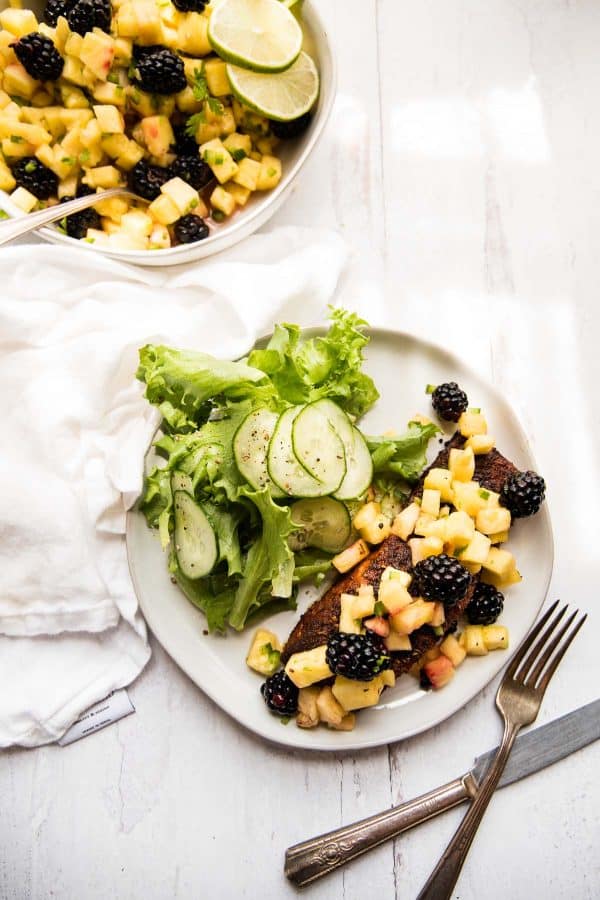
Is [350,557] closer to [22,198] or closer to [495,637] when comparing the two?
[495,637]

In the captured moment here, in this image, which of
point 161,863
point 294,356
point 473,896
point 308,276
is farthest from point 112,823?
point 308,276

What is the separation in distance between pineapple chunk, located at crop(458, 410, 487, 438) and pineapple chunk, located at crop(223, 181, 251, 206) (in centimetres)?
85

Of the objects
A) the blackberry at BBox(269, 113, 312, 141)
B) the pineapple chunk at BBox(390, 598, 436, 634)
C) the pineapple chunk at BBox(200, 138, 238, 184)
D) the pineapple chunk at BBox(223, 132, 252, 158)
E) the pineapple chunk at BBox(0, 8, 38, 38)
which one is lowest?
Result: the pineapple chunk at BBox(390, 598, 436, 634)

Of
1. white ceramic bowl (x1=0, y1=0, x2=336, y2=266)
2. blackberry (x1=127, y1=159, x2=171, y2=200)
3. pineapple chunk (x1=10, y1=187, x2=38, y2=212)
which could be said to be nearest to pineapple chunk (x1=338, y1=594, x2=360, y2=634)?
white ceramic bowl (x1=0, y1=0, x2=336, y2=266)

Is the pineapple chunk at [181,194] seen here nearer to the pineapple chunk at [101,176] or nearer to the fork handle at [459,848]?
the pineapple chunk at [101,176]

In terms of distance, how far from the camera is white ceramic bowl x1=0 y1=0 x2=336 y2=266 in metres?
2.07

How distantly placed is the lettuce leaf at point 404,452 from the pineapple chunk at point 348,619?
1.18ft

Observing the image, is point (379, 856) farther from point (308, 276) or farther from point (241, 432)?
point (308, 276)

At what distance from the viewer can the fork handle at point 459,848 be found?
214cm

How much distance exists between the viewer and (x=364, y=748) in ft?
7.02

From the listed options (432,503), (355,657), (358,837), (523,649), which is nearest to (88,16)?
(432,503)

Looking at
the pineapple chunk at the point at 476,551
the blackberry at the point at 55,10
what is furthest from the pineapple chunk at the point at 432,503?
the blackberry at the point at 55,10

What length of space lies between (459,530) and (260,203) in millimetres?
1030

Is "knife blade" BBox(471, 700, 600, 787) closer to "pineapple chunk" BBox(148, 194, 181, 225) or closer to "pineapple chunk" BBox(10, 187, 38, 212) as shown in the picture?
"pineapple chunk" BBox(148, 194, 181, 225)
